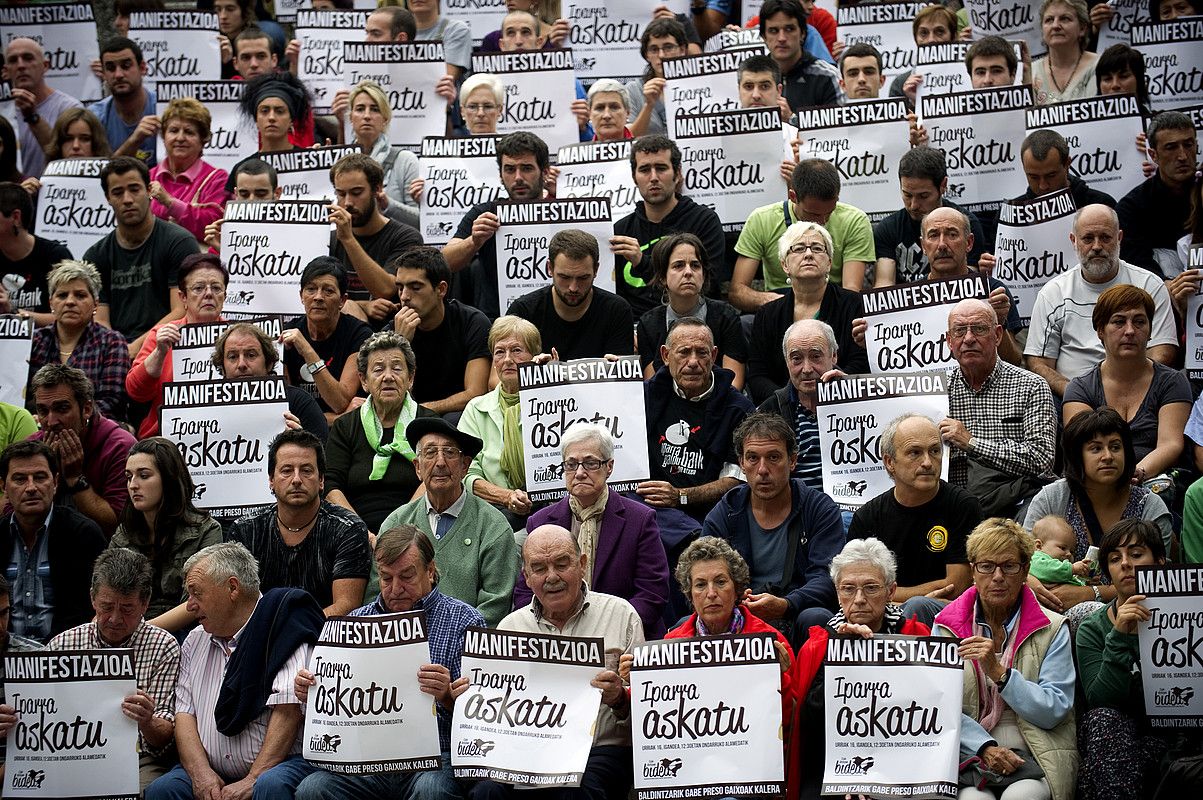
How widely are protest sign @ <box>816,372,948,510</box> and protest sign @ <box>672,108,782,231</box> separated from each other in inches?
144

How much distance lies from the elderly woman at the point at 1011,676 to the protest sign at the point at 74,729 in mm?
3826

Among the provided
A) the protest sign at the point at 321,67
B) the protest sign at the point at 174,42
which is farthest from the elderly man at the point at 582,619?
the protest sign at the point at 174,42

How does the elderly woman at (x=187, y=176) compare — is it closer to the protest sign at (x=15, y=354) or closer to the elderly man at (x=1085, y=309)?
the protest sign at (x=15, y=354)

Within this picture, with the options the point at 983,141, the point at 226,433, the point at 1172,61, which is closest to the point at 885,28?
the point at 1172,61

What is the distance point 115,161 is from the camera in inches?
518

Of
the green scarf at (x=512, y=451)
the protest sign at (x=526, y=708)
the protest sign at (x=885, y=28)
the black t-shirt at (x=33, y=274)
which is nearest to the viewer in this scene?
the protest sign at (x=526, y=708)

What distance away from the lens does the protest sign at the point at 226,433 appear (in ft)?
34.6

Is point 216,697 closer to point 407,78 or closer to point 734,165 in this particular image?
point 734,165

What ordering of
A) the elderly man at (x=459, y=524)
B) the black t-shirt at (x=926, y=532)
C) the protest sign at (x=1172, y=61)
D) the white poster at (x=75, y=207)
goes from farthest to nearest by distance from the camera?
1. the protest sign at (x=1172, y=61)
2. the white poster at (x=75, y=207)
3. the elderly man at (x=459, y=524)
4. the black t-shirt at (x=926, y=532)

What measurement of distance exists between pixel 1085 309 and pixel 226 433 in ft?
17.8

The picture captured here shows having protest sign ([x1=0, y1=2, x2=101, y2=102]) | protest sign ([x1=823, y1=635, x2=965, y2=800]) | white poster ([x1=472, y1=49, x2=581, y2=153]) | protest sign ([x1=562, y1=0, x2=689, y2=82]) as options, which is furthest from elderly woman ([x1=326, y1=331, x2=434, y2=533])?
protest sign ([x1=0, y1=2, x2=101, y2=102])

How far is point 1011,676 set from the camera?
820 centimetres

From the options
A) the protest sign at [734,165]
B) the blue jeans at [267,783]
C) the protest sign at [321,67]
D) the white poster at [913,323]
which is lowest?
the blue jeans at [267,783]

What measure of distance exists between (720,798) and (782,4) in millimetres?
8923
